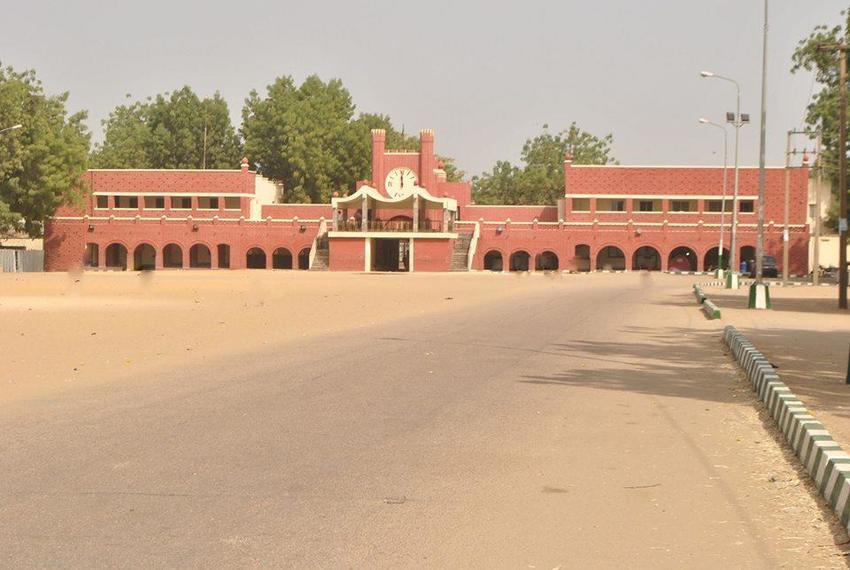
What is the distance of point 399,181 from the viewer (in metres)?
88.9

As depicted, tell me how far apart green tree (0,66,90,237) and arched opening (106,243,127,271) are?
20.4 ft

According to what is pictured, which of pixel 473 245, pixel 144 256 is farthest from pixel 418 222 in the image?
pixel 144 256

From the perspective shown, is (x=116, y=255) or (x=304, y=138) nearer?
(x=116, y=255)

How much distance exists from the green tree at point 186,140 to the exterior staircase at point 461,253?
138ft

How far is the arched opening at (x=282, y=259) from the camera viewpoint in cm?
8710

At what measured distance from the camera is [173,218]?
282 feet

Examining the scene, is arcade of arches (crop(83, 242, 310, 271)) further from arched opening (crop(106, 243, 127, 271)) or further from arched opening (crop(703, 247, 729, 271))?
arched opening (crop(703, 247, 729, 271))

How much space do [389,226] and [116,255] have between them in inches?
864

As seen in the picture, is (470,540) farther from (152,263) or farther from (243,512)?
(152,263)

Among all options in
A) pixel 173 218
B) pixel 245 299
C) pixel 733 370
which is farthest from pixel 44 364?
pixel 173 218

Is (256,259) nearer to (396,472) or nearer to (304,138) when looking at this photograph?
(304,138)

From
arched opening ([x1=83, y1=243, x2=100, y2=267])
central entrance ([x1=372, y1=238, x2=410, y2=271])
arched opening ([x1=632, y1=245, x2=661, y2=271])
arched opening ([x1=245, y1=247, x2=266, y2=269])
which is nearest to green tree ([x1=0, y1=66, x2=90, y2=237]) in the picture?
arched opening ([x1=83, y1=243, x2=100, y2=267])

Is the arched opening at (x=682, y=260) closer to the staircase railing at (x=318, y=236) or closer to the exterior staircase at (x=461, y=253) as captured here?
the exterior staircase at (x=461, y=253)

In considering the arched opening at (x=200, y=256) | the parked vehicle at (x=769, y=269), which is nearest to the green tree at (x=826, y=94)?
the parked vehicle at (x=769, y=269)
